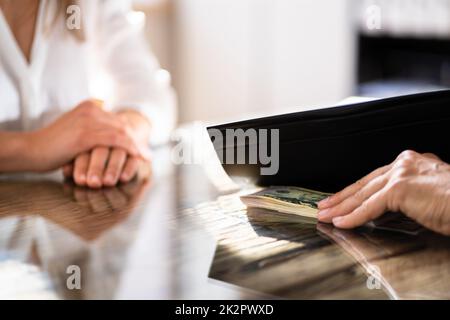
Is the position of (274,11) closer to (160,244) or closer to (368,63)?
(368,63)

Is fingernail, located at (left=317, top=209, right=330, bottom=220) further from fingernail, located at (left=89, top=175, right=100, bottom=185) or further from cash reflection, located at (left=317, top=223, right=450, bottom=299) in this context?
fingernail, located at (left=89, top=175, right=100, bottom=185)

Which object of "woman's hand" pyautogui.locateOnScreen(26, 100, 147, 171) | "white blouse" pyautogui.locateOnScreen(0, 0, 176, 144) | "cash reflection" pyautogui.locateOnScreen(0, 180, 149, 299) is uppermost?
"white blouse" pyautogui.locateOnScreen(0, 0, 176, 144)

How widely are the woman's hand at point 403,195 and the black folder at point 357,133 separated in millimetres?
65

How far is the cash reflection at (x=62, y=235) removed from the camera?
0.84 meters

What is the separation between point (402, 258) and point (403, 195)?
11cm

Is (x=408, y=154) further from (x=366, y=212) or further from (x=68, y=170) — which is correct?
(x=68, y=170)

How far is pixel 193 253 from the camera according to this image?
95 centimetres

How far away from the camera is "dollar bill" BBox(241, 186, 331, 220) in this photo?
112 centimetres

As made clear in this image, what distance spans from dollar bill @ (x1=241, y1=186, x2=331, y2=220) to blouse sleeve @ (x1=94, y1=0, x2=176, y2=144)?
64cm

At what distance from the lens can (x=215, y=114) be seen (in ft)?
15.9

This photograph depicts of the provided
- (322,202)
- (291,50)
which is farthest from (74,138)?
(291,50)

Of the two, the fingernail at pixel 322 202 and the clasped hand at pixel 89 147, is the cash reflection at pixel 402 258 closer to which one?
the fingernail at pixel 322 202

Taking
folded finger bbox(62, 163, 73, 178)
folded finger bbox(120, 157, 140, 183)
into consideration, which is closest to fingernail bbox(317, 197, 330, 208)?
folded finger bbox(120, 157, 140, 183)
